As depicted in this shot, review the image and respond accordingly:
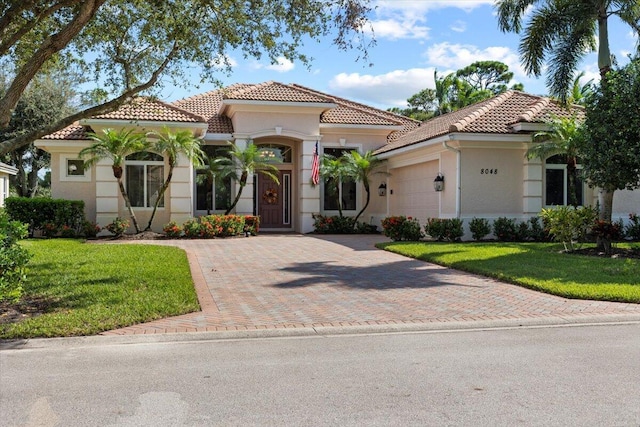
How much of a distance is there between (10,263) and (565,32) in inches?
611

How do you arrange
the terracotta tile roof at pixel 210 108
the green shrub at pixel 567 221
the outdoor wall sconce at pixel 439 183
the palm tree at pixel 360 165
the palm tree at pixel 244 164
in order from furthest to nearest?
the terracotta tile roof at pixel 210 108 < the palm tree at pixel 360 165 < the palm tree at pixel 244 164 < the outdoor wall sconce at pixel 439 183 < the green shrub at pixel 567 221

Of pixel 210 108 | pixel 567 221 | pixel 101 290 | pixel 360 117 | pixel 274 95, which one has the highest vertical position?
pixel 274 95

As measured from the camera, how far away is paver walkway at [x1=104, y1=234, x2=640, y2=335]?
25.5ft

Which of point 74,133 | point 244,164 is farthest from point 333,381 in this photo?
point 74,133

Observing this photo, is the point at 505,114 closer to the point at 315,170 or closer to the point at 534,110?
the point at 534,110

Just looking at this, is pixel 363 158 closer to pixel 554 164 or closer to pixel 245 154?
pixel 245 154

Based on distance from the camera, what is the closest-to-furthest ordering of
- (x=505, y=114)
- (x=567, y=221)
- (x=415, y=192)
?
1. (x=567, y=221)
2. (x=505, y=114)
3. (x=415, y=192)

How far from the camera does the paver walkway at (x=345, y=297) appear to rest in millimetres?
7773

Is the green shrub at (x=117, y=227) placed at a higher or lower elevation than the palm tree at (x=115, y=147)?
lower

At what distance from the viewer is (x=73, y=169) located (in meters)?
21.3

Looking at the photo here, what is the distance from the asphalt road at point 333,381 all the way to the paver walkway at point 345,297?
2.59ft

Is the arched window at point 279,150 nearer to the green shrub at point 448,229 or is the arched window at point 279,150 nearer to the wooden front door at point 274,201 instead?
the wooden front door at point 274,201

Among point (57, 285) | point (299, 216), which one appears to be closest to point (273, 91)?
point (299, 216)

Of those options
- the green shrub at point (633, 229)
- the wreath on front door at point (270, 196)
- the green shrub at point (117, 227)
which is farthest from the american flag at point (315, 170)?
the green shrub at point (633, 229)
